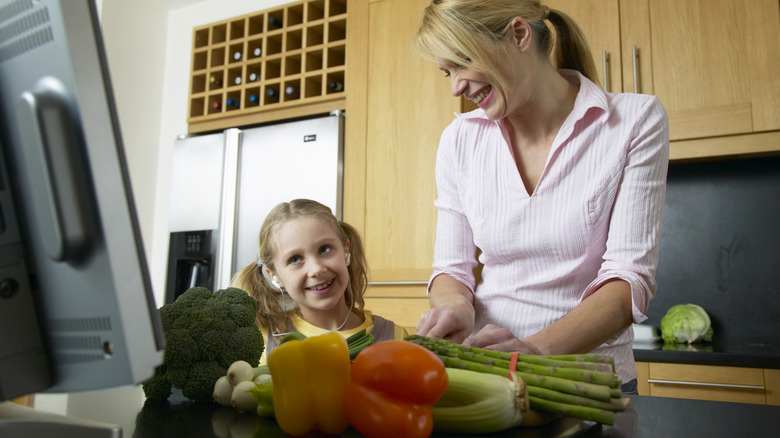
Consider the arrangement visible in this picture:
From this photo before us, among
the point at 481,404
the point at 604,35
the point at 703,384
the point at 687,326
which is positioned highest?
the point at 604,35

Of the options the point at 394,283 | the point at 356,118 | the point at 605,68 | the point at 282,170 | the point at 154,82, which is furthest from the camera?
the point at 154,82

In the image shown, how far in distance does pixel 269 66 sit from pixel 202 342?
2422mm

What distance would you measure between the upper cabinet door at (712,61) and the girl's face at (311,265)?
1.23 m

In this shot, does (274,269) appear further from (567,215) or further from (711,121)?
(711,121)

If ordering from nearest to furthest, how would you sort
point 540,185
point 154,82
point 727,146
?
point 540,185, point 727,146, point 154,82

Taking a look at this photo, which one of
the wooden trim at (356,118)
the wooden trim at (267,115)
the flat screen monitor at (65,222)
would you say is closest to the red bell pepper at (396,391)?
the flat screen monitor at (65,222)

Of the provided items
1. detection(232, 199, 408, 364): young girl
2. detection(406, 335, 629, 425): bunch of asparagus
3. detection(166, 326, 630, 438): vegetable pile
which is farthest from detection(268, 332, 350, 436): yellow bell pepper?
detection(232, 199, 408, 364): young girl

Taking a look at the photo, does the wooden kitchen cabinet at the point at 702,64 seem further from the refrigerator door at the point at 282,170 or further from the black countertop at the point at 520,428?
the black countertop at the point at 520,428

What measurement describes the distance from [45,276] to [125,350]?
0.09 metres

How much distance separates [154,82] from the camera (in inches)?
141

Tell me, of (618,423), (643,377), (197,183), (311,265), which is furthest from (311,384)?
(197,183)

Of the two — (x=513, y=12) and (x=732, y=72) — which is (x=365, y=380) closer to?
(x=513, y=12)

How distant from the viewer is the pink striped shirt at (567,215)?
103 cm

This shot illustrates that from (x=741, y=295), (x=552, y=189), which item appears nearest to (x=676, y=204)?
(x=741, y=295)
